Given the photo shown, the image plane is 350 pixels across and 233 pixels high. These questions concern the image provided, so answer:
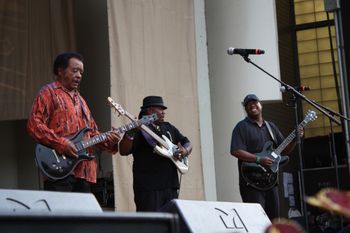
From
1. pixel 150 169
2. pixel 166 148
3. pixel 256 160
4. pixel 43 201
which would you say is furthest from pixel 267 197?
pixel 43 201

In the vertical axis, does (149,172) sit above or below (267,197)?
above

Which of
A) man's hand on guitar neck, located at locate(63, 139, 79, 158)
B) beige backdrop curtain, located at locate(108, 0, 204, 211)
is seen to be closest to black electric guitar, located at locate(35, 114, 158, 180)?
man's hand on guitar neck, located at locate(63, 139, 79, 158)

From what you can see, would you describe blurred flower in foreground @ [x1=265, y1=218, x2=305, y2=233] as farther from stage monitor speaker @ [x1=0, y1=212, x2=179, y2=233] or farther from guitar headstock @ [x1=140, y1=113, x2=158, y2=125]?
guitar headstock @ [x1=140, y1=113, x2=158, y2=125]

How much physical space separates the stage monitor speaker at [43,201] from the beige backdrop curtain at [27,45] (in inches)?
235

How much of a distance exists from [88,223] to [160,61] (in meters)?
6.40

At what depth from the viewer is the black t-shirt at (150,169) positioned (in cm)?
586

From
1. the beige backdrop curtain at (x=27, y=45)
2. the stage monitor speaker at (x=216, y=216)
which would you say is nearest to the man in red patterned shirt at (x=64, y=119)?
the stage monitor speaker at (x=216, y=216)

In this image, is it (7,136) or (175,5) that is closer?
(175,5)

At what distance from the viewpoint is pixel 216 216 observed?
3.06m

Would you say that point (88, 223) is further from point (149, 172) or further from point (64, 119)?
point (149, 172)

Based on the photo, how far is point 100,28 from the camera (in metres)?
9.75

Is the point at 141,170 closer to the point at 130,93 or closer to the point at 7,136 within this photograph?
the point at 130,93

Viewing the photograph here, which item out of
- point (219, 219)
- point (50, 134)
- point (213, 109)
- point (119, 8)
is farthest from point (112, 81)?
point (219, 219)

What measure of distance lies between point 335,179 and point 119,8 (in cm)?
366
